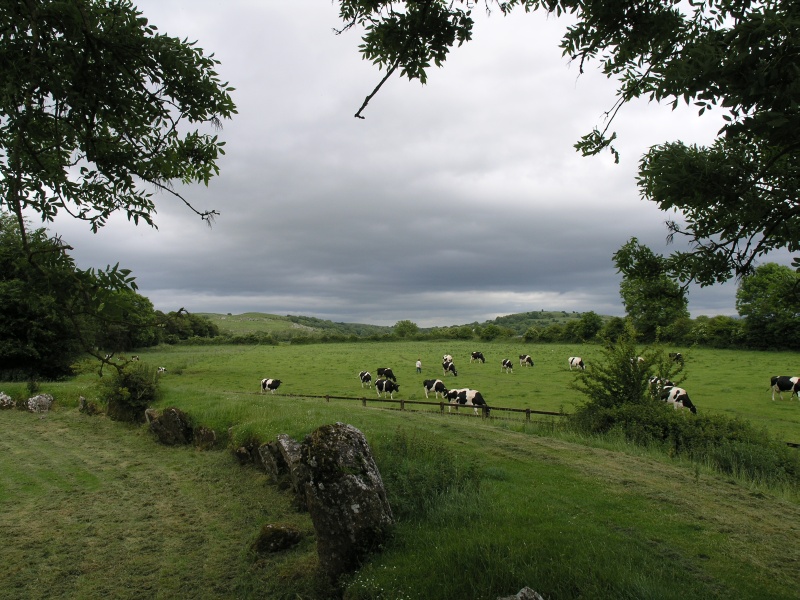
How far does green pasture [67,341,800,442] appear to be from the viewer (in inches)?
891

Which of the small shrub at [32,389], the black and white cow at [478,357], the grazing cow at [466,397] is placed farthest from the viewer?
the black and white cow at [478,357]

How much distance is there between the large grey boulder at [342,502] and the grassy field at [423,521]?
337 mm

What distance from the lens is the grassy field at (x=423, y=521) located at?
229 inches

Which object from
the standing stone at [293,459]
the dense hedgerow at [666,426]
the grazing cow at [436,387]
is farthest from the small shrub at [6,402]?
the dense hedgerow at [666,426]

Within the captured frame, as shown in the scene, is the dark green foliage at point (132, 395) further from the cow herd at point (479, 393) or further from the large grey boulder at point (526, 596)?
the large grey boulder at point (526, 596)

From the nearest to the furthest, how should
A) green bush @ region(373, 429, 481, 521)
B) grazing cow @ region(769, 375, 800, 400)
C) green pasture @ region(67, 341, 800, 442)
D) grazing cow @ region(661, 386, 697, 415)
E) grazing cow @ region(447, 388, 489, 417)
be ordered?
green bush @ region(373, 429, 481, 521), grazing cow @ region(661, 386, 697, 415), green pasture @ region(67, 341, 800, 442), grazing cow @ region(769, 375, 800, 400), grazing cow @ region(447, 388, 489, 417)

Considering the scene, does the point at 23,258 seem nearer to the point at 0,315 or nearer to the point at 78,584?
the point at 78,584

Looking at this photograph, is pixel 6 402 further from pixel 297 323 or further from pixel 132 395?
pixel 297 323

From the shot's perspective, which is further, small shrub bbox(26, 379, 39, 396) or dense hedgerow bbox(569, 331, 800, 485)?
small shrub bbox(26, 379, 39, 396)

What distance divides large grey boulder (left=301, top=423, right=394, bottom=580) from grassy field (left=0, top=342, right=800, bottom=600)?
34 centimetres

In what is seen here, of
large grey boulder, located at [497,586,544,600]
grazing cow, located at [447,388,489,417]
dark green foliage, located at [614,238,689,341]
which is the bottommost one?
grazing cow, located at [447,388,489,417]

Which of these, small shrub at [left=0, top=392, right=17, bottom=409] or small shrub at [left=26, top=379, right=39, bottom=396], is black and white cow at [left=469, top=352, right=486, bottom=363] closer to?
small shrub at [left=26, top=379, right=39, bottom=396]

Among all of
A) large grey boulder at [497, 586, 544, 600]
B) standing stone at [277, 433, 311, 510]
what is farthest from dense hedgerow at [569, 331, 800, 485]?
standing stone at [277, 433, 311, 510]

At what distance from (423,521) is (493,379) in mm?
28680
